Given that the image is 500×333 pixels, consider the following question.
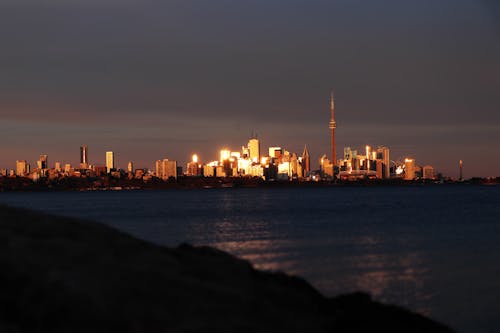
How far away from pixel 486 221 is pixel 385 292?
55.2 meters

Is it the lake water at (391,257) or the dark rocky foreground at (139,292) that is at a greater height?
the dark rocky foreground at (139,292)

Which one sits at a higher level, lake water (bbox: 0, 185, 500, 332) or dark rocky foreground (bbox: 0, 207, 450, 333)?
dark rocky foreground (bbox: 0, 207, 450, 333)

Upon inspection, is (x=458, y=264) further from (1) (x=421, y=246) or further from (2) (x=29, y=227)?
(2) (x=29, y=227)

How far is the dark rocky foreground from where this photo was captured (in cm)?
1437

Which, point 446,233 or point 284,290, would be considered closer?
point 284,290

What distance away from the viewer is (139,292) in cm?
1547

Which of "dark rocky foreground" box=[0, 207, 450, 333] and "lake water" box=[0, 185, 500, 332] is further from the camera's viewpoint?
"lake water" box=[0, 185, 500, 332]

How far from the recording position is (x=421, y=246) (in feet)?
165

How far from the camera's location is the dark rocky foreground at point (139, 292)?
1437cm

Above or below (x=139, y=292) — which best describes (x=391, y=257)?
below

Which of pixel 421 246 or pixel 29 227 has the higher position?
pixel 29 227

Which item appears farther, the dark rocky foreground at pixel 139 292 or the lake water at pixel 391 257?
the lake water at pixel 391 257

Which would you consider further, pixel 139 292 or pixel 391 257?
pixel 391 257

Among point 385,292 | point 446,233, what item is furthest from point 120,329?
point 446,233
